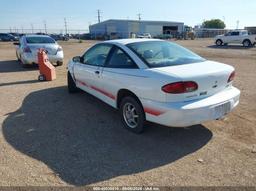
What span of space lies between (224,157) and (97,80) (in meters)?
2.84

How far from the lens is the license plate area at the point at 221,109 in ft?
12.2

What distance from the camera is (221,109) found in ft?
12.4

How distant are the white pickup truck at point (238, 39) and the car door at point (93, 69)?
26421 mm

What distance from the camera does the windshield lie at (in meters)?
4.10

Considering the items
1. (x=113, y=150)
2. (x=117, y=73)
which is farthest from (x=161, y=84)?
(x=113, y=150)

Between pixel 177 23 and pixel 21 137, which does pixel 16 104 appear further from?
pixel 177 23

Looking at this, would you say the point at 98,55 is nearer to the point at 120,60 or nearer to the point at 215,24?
the point at 120,60

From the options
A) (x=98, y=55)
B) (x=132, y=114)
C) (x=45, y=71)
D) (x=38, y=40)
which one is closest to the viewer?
(x=132, y=114)

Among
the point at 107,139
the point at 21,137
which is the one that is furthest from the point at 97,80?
the point at 21,137

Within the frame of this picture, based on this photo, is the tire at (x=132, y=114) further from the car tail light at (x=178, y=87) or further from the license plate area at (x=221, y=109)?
the license plate area at (x=221, y=109)

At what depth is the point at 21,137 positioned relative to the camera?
13.9ft

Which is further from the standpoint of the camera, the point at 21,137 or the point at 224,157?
the point at 21,137

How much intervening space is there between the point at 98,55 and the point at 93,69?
1.14ft

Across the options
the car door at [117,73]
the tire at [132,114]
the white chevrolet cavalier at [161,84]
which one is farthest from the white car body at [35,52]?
the tire at [132,114]
